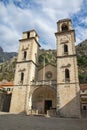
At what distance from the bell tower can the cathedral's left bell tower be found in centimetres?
560

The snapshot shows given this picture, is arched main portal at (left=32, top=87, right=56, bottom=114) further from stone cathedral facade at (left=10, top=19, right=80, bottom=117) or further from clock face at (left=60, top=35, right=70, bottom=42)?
clock face at (left=60, top=35, right=70, bottom=42)

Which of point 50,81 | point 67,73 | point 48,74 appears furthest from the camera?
point 48,74

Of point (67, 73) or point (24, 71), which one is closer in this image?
point (67, 73)

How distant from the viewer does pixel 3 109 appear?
26703 millimetres

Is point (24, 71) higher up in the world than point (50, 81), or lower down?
higher up

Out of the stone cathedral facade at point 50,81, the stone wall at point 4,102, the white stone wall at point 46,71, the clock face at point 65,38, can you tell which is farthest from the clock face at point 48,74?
the stone wall at point 4,102

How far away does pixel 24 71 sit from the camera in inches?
1057

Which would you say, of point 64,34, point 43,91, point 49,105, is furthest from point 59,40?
point 49,105

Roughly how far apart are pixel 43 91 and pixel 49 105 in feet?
9.44

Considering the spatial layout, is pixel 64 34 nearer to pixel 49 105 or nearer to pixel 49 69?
pixel 49 69

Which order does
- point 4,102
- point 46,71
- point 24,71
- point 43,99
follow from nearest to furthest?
point 43,99
point 24,71
point 4,102
point 46,71

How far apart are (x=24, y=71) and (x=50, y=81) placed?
5779 millimetres

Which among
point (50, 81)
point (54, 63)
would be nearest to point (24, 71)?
point (50, 81)

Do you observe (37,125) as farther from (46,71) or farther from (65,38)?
(65,38)
